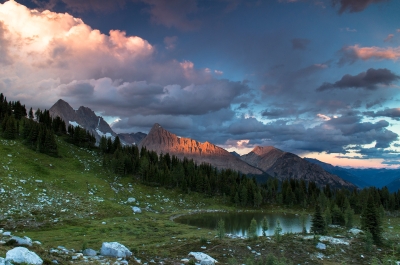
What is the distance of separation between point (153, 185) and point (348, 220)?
76.9 metres

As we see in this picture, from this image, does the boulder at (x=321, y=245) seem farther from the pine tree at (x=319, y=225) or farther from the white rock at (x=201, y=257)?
the white rock at (x=201, y=257)

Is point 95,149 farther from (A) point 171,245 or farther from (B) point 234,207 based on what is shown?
(A) point 171,245

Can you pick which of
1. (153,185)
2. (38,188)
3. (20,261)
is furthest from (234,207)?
(20,261)

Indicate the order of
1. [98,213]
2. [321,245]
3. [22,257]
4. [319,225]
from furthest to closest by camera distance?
[98,213]
[319,225]
[321,245]
[22,257]

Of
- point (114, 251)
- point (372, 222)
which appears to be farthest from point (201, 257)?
point (372, 222)

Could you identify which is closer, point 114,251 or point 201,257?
point 114,251

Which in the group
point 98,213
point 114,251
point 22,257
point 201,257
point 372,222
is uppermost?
point 22,257

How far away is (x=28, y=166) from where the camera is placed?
84.6 metres

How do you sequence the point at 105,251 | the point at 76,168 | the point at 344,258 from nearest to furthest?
the point at 105,251, the point at 344,258, the point at 76,168

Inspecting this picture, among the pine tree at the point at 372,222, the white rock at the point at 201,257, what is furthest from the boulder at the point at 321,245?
the white rock at the point at 201,257

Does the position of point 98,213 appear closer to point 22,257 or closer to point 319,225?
point 319,225

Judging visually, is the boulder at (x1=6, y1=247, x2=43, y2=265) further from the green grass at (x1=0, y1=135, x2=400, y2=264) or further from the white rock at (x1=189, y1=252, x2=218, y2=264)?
the white rock at (x1=189, y1=252, x2=218, y2=264)

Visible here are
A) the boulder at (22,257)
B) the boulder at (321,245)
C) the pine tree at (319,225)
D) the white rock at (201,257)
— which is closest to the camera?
the boulder at (22,257)

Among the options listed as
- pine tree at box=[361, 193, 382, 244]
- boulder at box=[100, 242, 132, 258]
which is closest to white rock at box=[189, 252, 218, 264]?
boulder at box=[100, 242, 132, 258]
